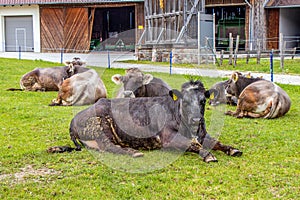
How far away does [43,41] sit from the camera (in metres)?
38.7

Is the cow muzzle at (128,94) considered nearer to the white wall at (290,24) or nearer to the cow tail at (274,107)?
the cow tail at (274,107)

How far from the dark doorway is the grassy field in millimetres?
32065

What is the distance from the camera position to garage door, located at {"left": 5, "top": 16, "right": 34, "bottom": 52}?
39.8 metres

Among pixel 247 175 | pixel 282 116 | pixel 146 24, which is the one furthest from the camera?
pixel 146 24

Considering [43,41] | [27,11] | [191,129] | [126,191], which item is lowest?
[126,191]

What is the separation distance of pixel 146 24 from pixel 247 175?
27.5 metres

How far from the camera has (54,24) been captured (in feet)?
125

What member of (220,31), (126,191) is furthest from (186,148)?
(220,31)

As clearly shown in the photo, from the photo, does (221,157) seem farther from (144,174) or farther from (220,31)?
(220,31)

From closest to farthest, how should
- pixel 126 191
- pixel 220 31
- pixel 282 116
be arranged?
pixel 126 191 → pixel 282 116 → pixel 220 31

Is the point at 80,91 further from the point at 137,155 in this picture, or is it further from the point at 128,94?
the point at 137,155

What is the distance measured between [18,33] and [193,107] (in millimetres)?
34928

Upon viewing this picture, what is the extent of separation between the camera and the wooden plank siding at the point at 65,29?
124 ft

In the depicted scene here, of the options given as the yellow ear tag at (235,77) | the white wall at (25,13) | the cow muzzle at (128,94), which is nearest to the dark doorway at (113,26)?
the white wall at (25,13)
